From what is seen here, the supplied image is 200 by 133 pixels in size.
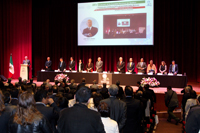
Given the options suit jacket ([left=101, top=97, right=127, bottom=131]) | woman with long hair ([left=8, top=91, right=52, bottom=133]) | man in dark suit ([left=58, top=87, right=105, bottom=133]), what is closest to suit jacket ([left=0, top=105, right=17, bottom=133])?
woman with long hair ([left=8, top=91, right=52, bottom=133])

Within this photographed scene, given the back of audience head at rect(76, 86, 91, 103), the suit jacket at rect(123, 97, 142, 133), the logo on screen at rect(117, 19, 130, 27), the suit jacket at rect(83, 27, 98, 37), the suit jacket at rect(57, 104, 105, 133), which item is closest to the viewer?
the suit jacket at rect(57, 104, 105, 133)

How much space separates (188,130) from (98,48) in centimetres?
1069

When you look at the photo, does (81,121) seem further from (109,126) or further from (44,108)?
(44,108)

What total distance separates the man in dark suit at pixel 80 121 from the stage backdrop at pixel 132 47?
1039 centimetres

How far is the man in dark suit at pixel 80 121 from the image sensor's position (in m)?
1.82

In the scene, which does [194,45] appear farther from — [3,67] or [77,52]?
[3,67]

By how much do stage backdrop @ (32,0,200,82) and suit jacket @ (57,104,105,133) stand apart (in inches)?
409

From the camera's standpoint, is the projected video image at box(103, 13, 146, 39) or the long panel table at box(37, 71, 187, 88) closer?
the long panel table at box(37, 71, 187, 88)

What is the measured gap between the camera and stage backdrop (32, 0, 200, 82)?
Answer: 1112 centimetres

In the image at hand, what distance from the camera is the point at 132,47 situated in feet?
40.4

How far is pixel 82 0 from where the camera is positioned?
41.3 ft

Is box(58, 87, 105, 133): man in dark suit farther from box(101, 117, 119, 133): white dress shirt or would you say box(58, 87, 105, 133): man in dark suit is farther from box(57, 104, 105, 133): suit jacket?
box(101, 117, 119, 133): white dress shirt

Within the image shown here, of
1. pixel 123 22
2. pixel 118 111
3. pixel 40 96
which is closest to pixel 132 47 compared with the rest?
pixel 123 22

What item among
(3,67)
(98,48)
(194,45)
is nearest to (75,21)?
(98,48)
